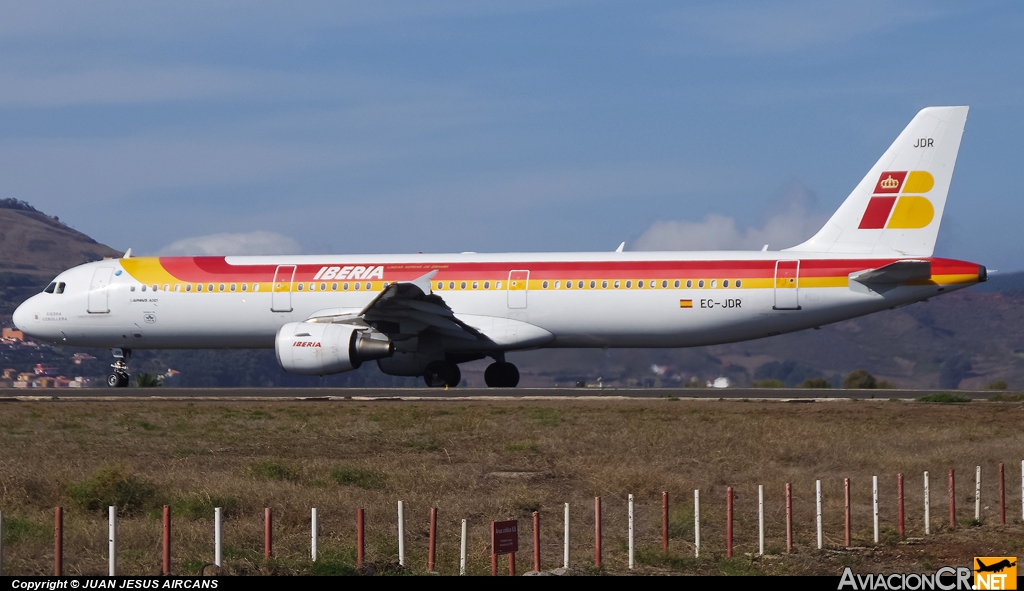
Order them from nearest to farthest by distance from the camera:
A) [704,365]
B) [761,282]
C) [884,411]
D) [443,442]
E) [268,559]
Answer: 1. [268,559]
2. [443,442]
3. [884,411]
4. [761,282]
5. [704,365]

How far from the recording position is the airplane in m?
33.0

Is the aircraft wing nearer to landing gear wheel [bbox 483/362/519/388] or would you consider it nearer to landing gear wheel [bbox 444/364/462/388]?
landing gear wheel [bbox 444/364/462/388]

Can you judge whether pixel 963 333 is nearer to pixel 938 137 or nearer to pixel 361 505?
pixel 938 137

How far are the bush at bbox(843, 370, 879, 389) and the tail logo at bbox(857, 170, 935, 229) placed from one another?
11.8 m

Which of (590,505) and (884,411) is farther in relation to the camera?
(884,411)

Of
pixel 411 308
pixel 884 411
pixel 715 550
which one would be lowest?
pixel 715 550

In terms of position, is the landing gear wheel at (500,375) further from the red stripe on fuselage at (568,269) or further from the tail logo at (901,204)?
the tail logo at (901,204)

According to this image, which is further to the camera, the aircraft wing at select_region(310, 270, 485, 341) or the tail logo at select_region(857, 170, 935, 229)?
the aircraft wing at select_region(310, 270, 485, 341)

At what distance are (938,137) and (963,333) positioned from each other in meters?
25.2

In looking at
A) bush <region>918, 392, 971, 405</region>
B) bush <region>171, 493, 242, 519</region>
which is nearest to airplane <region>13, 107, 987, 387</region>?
bush <region>918, 392, 971, 405</region>

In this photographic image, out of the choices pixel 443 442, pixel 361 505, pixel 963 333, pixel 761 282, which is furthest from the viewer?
pixel 963 333

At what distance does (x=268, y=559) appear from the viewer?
37.9ft

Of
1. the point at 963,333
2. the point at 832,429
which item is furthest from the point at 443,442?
the point at 963,333

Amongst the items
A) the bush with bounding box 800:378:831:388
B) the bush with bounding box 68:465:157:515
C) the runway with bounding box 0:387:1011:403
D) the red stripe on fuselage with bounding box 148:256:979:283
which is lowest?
the bush with bounding box 68:465:157:515
